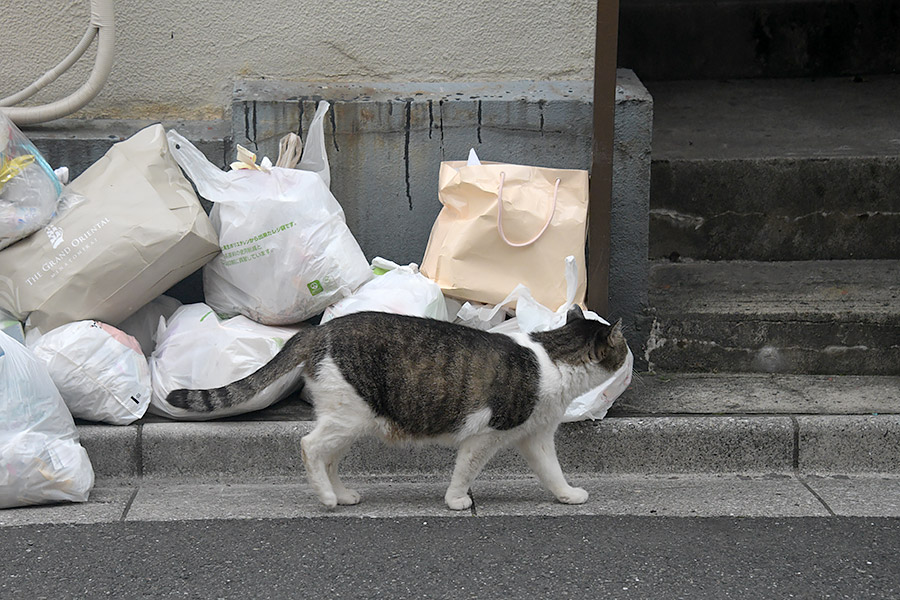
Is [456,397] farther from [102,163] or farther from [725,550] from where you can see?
[102,163]

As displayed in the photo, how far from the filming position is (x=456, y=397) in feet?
11.1

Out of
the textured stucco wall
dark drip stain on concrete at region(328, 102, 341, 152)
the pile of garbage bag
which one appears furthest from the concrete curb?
the textured stucco wall

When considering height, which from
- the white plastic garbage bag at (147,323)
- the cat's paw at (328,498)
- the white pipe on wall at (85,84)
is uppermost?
the white pipe on wall at (85,84)

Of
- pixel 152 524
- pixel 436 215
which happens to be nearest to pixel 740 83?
pixel 436 215

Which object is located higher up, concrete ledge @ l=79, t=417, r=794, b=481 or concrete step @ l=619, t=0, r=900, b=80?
concrete step @ l=619, t=0, r=900, b=80

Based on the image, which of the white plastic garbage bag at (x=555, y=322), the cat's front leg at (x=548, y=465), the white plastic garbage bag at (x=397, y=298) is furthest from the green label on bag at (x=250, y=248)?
the cat's front leg at (x=548, y=465)

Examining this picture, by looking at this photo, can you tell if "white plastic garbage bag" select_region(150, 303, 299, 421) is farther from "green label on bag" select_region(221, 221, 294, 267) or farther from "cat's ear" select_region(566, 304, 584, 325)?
"cat's ear" select_region(566, 304, 584, 325)

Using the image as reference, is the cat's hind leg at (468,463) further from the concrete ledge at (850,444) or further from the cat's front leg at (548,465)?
the concrete ledge at (850,444)

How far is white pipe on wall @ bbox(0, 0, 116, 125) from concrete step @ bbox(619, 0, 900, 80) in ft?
12.3

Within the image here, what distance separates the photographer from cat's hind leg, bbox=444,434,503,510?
134 inches

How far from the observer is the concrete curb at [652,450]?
12.6 feet

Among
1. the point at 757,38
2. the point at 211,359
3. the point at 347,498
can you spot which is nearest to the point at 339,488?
the point at 347,498

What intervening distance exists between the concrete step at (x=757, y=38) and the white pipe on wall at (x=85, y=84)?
3.74 meters

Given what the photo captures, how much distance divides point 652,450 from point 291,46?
8.14 ft
